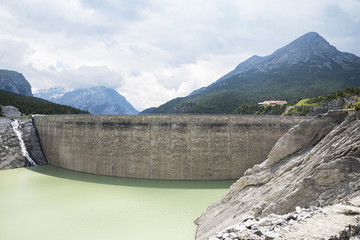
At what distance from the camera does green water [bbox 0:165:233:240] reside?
42.1 feet

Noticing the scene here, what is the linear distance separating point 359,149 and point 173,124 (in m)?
16.3

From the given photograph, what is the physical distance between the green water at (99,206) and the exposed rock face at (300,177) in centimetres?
261

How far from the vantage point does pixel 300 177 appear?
33.1ft

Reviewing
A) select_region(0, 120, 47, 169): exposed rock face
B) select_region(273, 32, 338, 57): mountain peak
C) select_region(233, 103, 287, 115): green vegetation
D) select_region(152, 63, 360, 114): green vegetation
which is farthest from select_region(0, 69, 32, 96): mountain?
select_region(273, 32, 338, 57): mountain peak

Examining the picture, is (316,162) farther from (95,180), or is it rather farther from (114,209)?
(95,180)

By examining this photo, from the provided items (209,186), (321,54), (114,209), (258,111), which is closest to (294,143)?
(209,186)

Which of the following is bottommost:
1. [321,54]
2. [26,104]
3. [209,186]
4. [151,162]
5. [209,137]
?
[209,186]

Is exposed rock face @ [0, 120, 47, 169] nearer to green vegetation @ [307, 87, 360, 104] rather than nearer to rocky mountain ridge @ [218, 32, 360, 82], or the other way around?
green vegetation @ [307, 87, 360, 104]

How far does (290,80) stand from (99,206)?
376ft

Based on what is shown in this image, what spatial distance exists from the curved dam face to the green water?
3.98 ft

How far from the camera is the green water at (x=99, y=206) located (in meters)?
12.8

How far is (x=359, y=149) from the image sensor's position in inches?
364

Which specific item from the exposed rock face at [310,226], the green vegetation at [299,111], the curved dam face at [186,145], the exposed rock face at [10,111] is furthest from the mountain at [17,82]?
the exposed rock face at [310,226]

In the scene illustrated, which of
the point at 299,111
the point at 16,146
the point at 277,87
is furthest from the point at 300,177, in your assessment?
the point at 277,87
